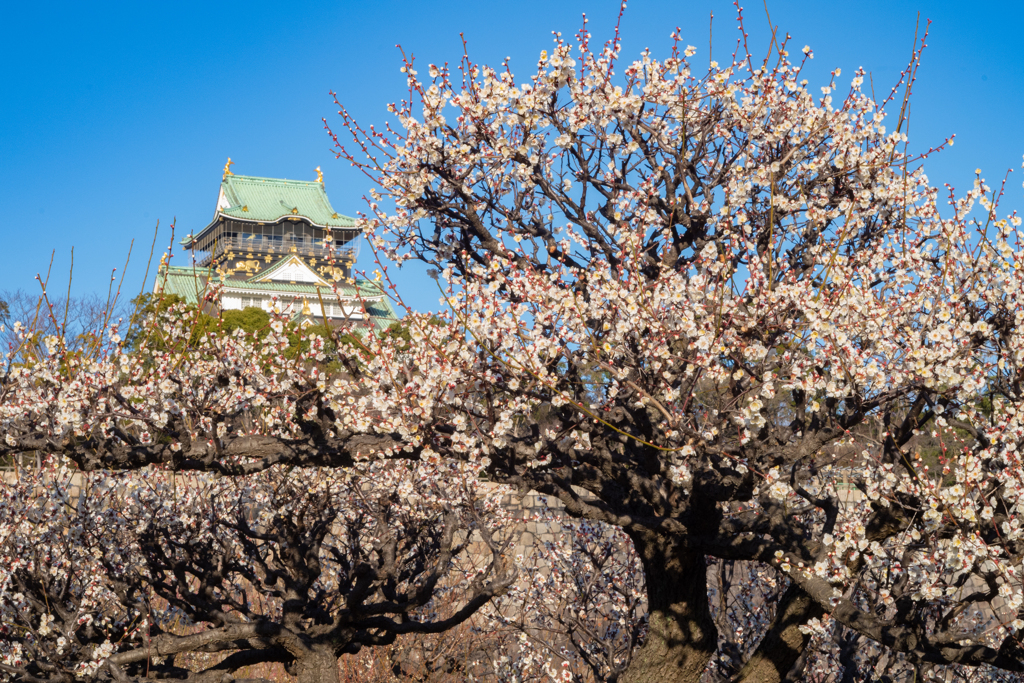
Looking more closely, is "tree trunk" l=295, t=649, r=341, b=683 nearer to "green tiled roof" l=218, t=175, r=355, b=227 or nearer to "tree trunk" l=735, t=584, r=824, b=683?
"tree trunk" l=735, t=584, r=824, b=683

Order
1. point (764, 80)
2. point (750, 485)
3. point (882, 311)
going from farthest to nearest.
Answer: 1. point (764, 80)
2. point (750, 485)
3. point (882, 311)

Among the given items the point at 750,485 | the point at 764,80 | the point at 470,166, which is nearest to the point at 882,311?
the point at 750,485

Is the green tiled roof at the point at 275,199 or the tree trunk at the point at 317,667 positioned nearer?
the tree trunk at the point at 317,667

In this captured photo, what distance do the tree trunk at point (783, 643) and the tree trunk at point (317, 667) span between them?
123 inches

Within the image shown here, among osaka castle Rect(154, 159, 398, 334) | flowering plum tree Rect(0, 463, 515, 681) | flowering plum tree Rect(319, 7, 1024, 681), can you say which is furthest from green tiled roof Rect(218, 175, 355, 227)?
flowering plum tree Rect(319, 7, 1024, 681)

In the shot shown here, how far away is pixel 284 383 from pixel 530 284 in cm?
157

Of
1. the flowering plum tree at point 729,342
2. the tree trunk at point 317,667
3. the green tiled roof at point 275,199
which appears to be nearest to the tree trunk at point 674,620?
the flowering plum tree at point 729,342

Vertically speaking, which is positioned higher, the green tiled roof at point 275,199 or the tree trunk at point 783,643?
the green tiled roof at point 275,199

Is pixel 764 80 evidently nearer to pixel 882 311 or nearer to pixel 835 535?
pixel 882 311

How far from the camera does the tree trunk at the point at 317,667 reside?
626cm

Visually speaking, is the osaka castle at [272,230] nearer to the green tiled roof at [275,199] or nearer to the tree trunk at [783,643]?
the green tiled roof at [275,199]

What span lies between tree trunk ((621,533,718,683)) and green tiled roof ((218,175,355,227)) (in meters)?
30.2

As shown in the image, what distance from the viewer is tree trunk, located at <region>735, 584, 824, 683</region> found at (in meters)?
5.98

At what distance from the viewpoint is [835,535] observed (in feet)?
16.1
